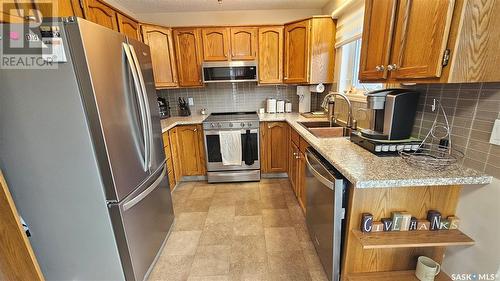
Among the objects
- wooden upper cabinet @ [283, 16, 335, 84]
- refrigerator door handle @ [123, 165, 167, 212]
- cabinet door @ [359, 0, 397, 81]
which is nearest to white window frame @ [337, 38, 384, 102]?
wooden upper cabinet @ [283, 16, 335, 84]

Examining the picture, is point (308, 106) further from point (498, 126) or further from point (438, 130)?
point (498, 126)

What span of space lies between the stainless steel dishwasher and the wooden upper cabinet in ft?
5.01

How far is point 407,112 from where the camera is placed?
1.30 m

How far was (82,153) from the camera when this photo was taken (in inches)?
44.6

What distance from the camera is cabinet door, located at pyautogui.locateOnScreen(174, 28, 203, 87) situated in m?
2.88

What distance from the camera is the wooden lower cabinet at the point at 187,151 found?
2856mm

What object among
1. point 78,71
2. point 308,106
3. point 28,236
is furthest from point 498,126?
point 28,236

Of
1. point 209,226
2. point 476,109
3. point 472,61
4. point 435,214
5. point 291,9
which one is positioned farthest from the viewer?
point 291,9

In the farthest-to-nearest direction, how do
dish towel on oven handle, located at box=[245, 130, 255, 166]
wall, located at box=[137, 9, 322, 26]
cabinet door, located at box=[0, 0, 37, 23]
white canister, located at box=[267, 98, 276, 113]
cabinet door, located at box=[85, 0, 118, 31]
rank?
white canister, located at box=[267, 98, 276, 113] → wall, located at box=[137, 9, 322, 26] → dish towel on oven handle, located at box=[245, 130, 255, 166] → cabinet door, located at box=[85, 0, 118, 31] → cabinet door, located at box=[0, 0, 37, 23]

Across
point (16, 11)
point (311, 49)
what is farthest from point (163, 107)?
point (311, 49)

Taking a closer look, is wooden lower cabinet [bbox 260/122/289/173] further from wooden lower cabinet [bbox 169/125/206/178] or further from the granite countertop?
the granite countertop

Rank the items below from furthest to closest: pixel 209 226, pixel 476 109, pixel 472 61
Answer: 1. pixel 209 226
2. pixel 476 109
3. pixel 472 61

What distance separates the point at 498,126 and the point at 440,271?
906mm

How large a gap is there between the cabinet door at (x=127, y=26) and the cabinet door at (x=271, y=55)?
5.22 ft
